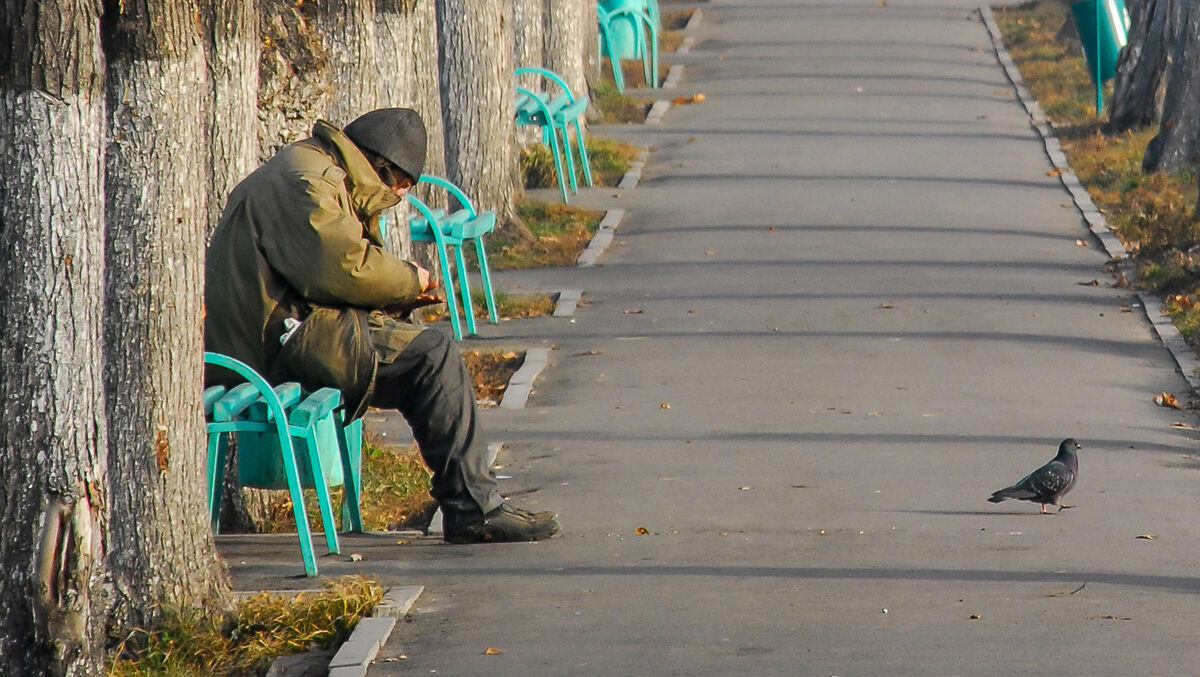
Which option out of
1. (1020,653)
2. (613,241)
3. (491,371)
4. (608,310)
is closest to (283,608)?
(1020,653)

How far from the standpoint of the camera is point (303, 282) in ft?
23.4

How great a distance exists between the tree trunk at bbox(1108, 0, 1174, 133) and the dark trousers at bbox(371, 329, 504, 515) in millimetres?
13488

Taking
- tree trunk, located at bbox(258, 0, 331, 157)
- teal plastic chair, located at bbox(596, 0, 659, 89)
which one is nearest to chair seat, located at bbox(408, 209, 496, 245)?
tree trunk, located at bbox(258, 0, 331, 157)

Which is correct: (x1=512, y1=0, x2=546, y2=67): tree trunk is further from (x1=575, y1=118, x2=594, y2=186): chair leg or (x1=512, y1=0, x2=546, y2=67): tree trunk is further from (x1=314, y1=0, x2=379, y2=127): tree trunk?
Answer: (x1=314, y1=0, x2=379, y2=127): tree trunk

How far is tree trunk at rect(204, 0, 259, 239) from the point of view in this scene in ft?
24.8

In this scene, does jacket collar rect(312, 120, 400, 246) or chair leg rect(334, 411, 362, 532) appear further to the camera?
chair leg rect(334, 411, 362, 532)

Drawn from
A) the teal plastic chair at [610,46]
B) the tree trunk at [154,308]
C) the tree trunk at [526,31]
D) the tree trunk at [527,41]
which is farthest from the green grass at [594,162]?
Answer: the tree trunk at [154,308]

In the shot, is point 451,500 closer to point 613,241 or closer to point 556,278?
point 556,278

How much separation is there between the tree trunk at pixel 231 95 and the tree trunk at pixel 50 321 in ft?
6.90

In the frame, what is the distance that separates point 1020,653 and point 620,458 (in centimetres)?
337

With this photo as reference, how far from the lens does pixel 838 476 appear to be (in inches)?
336

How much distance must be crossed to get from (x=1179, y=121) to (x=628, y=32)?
965 cm

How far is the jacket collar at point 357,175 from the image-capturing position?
7.37 metres

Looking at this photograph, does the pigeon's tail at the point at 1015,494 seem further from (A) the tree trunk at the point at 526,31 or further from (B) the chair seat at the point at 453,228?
(A) the tree trunk at the point at 526,31
